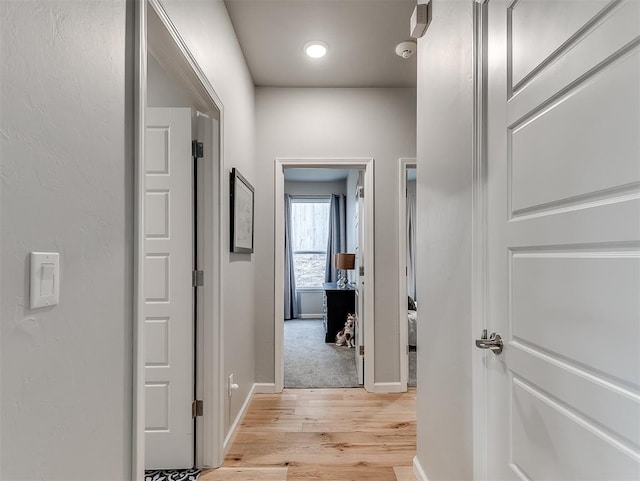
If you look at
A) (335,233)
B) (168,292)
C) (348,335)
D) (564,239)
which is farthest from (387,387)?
(335,233)

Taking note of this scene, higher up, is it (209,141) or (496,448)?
(209,141)

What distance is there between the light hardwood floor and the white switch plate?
1.57 m

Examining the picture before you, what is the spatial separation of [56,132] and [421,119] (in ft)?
5.31

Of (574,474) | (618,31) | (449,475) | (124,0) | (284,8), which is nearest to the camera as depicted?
(618,31)

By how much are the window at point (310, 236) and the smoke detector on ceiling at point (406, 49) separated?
3996mm

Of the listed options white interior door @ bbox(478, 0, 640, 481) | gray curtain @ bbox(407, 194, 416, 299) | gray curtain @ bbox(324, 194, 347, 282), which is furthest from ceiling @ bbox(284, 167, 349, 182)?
white interior door @ bbox(478, 0, 640, 481)

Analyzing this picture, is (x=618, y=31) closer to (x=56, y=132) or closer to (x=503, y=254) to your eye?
(x=503, y=254)

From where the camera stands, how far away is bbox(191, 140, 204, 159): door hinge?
76.7 inches

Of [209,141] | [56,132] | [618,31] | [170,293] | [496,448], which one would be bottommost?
[496,448]

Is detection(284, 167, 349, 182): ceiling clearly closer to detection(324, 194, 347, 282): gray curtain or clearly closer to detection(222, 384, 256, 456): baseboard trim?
detection(324, 194, 347, 282): gray curtain

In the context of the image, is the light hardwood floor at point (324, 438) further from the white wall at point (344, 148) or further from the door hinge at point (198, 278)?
the door hinge at point (198, 278)

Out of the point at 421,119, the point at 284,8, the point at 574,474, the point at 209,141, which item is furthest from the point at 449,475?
the point at 284,8

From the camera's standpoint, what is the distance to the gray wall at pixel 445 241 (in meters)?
1.32

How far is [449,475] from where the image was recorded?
4.77 feet
